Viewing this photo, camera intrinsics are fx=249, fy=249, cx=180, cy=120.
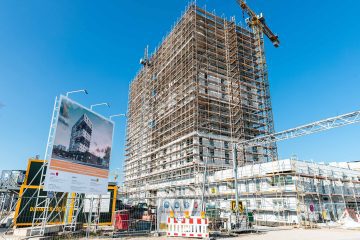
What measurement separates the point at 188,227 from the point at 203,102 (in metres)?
32.5

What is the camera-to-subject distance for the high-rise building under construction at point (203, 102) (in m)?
43.4

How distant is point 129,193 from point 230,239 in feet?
176

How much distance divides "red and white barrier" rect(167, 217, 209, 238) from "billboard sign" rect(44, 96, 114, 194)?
14.1 ft

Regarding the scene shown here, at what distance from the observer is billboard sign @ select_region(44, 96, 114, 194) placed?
11.3m

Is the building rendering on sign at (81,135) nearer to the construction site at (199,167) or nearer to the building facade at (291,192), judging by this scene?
the construction site at (199,167)

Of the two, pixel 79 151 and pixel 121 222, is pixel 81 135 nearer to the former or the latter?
pixel 79 151

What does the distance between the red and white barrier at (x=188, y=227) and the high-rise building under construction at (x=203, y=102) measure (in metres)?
25.9

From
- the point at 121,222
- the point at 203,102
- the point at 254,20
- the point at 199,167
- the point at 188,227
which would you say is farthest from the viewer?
the point at 254,20

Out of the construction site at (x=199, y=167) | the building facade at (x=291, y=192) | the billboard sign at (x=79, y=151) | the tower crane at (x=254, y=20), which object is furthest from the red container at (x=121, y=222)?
the tower crane at (x=254, y=20)

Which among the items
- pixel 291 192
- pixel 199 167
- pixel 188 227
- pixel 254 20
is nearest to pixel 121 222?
pixel 188 227

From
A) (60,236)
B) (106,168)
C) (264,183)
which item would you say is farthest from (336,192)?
(60,236)

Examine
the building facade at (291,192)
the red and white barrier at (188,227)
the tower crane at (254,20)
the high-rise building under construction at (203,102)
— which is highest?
the tower crane at (254,20)

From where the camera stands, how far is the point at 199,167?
40.2 metres

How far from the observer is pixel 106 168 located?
47.9 ft
